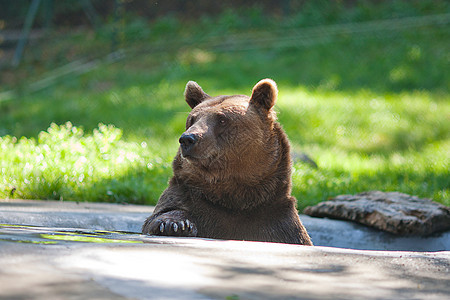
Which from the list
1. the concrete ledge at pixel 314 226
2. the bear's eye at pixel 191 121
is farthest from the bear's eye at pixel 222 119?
the concrete ledge at pixel 314 226

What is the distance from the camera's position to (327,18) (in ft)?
42.6

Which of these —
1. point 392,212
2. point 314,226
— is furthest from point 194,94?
point 392,212

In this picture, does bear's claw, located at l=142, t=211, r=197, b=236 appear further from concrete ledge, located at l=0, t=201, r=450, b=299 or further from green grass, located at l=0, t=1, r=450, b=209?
green grass, located at l=0, t=1, r=450, b=209

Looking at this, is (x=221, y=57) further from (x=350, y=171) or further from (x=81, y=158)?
(x=81, y=158)

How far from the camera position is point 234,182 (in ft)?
11.8

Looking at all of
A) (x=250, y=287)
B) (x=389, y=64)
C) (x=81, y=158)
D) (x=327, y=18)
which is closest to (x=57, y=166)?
(x=81, y=158)

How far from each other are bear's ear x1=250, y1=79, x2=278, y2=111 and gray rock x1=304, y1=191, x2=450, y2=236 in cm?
145

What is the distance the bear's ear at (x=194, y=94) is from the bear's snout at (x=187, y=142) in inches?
28.9

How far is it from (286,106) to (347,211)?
4.46 metres

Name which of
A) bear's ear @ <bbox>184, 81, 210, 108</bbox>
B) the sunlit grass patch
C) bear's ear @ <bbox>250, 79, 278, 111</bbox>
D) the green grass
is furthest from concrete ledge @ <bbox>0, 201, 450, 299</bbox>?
the green grass

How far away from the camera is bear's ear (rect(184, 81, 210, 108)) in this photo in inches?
157

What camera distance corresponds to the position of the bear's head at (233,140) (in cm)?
342

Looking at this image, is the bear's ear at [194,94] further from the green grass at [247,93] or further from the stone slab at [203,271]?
the green grass at [247,93]

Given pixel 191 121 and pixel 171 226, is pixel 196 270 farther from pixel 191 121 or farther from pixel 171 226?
pixel 191 121
